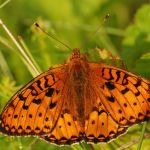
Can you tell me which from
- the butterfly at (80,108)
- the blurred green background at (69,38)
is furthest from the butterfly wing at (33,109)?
the blurred green background at (69,38)

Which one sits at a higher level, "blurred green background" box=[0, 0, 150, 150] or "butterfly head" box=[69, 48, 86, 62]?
"blurred green background" box=[0, 0, 150, 150]

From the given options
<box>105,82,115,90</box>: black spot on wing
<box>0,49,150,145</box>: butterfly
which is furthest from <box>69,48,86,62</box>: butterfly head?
<box>105,82,115,90</box>: black spot on wing

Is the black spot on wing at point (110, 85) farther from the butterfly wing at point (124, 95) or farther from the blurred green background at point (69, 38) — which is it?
the blurred green background at point (69, 38)

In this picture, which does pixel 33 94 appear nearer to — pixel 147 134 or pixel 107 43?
pixel 147 134

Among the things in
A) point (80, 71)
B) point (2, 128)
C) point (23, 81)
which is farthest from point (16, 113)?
point (23, 81)

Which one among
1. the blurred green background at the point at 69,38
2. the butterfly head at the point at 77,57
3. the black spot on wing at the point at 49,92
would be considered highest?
the blurred green background at the point at 69,38

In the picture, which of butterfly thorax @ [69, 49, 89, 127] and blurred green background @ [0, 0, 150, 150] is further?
blurred green background @ [0, 0, 150, 150]

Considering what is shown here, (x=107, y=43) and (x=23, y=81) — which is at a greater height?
(x=107, y=43)

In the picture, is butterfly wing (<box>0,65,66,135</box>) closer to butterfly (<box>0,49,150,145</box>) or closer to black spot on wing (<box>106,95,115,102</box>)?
butterfly (<box>0,49,150,145</box>)
